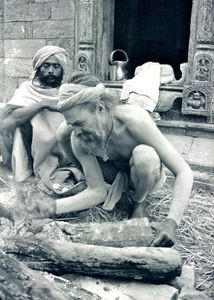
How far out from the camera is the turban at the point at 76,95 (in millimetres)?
2740

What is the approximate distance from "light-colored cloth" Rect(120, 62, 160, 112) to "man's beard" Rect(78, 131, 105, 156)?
8.69 feet

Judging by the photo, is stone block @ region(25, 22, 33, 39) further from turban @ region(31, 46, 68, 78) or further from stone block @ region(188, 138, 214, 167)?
stone block @ region(188, 138, 214, 167)

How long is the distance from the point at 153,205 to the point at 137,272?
1.44 metres

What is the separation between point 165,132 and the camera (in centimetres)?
579

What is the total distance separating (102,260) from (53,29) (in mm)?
5250

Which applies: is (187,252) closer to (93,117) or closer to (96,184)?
(96,184)

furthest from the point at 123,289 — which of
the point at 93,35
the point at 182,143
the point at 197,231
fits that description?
the point at 93,35

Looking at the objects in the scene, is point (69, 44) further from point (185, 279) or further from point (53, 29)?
point (185, 279)

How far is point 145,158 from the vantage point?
2971 mm

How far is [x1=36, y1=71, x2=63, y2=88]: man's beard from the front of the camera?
4422mm

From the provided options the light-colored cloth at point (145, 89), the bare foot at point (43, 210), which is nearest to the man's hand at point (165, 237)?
the bare foot at point (43, 210)

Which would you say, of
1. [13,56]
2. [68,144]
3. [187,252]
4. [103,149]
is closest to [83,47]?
[13,56]

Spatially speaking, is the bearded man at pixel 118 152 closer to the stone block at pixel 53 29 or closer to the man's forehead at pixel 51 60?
the man's forehead at pixel 51 60

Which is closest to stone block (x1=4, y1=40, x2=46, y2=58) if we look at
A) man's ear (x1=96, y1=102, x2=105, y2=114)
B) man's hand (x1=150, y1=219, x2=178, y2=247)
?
man's ear (x1=96, y1=102, x2=105, y2=114)
